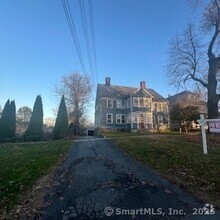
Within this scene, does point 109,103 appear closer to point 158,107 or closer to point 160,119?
point 158,107

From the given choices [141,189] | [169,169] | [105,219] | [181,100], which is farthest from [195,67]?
[181,100]

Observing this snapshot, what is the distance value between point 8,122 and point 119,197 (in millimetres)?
26570

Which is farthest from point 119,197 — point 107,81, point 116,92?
point 107,81

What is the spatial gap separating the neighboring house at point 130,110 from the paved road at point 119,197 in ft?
103

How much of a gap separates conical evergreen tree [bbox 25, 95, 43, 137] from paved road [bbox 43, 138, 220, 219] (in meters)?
20.7

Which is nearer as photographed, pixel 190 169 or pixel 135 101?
pixel 190 169

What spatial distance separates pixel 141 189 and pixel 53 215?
8.37 feet

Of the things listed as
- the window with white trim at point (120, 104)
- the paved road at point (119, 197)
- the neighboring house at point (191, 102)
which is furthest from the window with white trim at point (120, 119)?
the paved road at point (119, 197)

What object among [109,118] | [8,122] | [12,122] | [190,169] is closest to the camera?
[190,169]

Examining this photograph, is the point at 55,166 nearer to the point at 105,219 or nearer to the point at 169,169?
the point at 169,169

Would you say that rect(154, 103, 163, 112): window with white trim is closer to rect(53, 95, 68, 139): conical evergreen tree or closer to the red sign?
rect(53, 95, 68, 139): conical evergreen tree

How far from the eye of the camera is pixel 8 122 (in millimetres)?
Answer: 29047

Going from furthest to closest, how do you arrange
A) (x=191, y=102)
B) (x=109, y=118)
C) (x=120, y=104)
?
(x=191, y=102), (x=120, y=104), (x=109, y=118)

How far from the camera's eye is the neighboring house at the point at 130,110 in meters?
39.9
